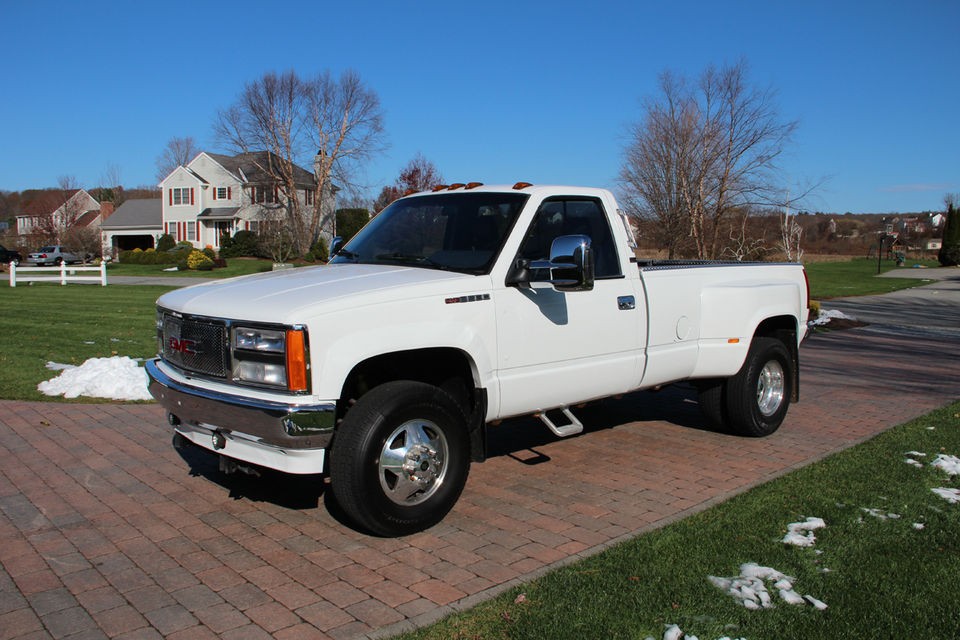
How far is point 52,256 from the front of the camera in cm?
5716

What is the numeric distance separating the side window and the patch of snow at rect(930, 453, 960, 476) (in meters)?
2.83

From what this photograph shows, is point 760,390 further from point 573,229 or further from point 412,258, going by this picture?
point 412,258

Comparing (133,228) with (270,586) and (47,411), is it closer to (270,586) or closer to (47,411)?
(47,411)

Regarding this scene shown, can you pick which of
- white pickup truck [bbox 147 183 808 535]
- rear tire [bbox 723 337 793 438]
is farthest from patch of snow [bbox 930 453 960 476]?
white pickup truck [bbox 147 183 808 535]

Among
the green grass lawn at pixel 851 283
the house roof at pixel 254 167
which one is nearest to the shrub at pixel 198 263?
the house roof at pixel 254 167

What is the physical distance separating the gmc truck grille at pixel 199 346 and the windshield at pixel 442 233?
1.40 meters

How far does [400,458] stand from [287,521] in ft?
3.26

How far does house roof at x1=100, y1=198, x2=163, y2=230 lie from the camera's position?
6575 cm

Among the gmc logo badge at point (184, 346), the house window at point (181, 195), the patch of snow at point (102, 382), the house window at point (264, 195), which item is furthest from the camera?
the house window at point (181, 195)

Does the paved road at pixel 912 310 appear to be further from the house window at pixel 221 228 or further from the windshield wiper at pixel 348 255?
the house window at pixel 221 228

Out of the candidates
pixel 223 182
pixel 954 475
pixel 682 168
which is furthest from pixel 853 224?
pixel 954 475

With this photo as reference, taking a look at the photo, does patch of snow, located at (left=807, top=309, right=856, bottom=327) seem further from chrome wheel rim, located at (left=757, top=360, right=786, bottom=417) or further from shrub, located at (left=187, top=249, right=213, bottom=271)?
shrub, located at (left=187, top=249, right=213, bottom=271)

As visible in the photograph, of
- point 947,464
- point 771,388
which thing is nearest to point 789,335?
point 771,388

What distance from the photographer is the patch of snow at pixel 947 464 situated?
5818mm
